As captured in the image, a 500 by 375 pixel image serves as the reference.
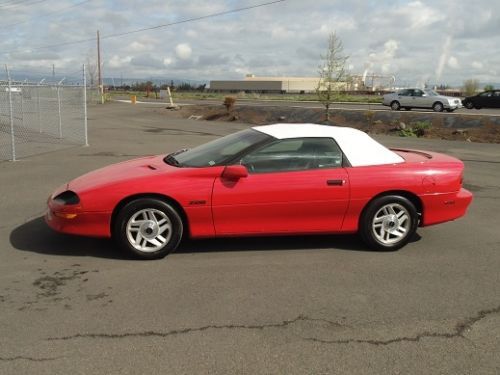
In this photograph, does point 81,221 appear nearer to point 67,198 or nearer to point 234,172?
point 67,198

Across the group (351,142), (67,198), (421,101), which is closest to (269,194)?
(351,142)

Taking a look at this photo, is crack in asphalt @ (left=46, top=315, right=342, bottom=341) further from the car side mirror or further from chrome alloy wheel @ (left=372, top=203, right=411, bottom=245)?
chrome alloy wheel @ (left=372, top=203, right=411, bottom=245)

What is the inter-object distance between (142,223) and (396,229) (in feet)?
8.46

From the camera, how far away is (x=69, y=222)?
4.91m

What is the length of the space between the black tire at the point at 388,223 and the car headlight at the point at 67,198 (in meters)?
2.85

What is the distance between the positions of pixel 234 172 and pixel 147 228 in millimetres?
987

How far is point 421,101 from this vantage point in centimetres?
3191

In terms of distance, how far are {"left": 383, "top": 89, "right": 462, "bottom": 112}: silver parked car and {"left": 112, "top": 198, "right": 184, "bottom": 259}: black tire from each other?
28.7 m

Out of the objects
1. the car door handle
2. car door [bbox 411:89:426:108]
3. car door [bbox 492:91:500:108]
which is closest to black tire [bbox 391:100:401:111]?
car door [bbox 411:89:426:108]

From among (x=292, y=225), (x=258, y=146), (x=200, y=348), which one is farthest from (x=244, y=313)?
(x=258, y=146)

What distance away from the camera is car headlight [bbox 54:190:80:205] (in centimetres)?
491

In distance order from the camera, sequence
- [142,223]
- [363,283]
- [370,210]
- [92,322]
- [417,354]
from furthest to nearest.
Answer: [370,210]
[142,223]
[363,283]
[92,322]
[417,354]

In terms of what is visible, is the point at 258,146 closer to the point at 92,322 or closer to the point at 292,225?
the point at 292,225

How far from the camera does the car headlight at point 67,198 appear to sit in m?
4.91
